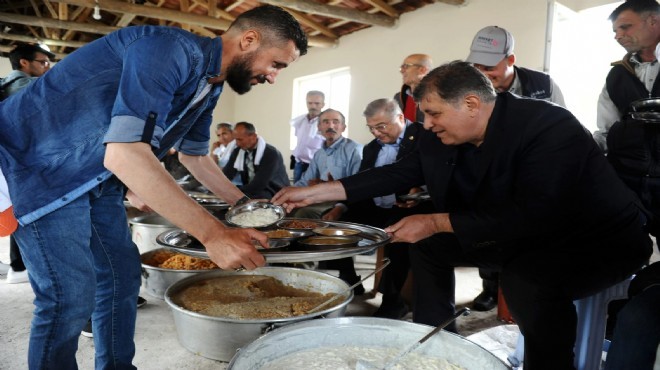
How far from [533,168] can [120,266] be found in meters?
1.28

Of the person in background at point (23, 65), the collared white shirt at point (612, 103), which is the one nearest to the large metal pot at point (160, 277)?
the person in background at point (23, 65)

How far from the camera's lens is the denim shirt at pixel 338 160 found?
334cm

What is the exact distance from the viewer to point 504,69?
2361 mm

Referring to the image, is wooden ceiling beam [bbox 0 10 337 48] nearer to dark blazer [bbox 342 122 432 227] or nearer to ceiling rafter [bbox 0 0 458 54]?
ceiling rafter [bbox 0 0 458 54]

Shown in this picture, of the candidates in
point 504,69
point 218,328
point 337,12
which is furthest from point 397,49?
point 218,328

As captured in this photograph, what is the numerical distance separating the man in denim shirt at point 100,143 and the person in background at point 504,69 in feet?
4.61

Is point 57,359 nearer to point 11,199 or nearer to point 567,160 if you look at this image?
point 11,199

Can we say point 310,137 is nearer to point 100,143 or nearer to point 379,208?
point 379,208

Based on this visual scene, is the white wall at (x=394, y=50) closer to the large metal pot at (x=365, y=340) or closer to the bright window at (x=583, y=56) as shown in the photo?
the bright window at (x=583, y=56)

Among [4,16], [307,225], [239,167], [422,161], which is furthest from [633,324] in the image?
[4,16]

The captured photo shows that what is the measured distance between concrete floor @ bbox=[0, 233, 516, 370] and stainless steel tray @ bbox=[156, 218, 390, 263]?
58 cm

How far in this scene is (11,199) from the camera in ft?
3.60

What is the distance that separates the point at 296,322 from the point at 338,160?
2.20 metres

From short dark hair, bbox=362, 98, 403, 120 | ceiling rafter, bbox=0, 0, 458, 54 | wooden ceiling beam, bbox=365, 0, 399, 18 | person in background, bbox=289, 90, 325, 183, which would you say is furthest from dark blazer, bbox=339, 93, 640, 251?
wooden ceiling beam, bbox=365, 0, 399, 18
